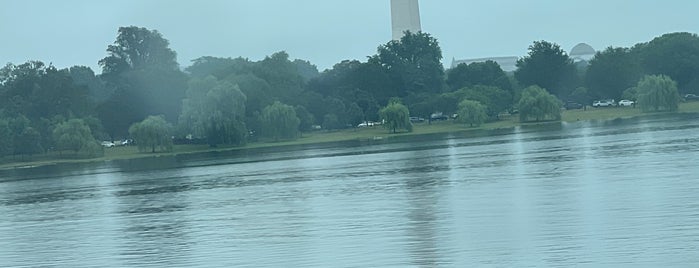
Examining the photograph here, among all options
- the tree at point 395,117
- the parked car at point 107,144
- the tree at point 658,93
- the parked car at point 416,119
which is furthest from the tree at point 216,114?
the tree at point 658,93

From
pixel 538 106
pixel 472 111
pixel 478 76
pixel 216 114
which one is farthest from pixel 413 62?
pixel 216 114

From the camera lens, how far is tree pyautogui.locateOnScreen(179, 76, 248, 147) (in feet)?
322

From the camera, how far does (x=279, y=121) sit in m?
104

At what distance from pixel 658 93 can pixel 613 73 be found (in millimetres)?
24164

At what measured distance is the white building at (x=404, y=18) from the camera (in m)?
161

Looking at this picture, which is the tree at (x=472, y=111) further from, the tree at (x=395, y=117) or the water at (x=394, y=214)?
the water at (x=394, y=214)

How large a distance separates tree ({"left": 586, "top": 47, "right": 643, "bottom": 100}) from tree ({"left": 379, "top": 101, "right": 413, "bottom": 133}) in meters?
28.5

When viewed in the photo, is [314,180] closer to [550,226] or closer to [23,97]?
[550,226]

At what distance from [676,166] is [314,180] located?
1444 cm

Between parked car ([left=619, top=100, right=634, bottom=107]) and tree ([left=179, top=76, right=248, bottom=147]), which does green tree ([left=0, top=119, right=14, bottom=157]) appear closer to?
tree ([left=179, top=76, right=248, bottom=147])

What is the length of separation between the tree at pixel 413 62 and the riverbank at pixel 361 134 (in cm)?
1780

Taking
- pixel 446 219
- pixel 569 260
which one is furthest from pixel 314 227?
pixel 569 260

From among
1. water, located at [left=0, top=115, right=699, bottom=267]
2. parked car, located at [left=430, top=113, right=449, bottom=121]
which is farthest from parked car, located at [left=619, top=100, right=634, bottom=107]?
water, located at [left=0, top=115, right=699, bottom=267]

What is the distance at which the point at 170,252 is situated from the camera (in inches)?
1166
